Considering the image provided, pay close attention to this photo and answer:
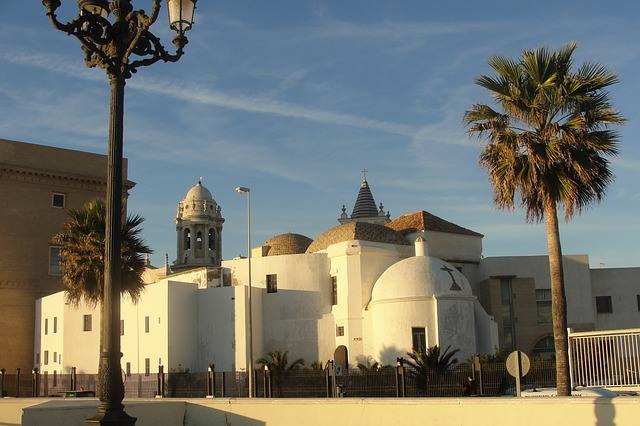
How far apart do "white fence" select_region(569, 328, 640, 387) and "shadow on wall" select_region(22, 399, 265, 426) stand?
10.4 m

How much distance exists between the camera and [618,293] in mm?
55656

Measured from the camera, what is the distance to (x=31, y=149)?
179 ft

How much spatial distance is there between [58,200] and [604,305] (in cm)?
4092

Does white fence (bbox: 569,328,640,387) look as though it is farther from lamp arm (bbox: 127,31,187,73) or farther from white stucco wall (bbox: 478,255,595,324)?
white stucco wall (bbox: 478,255,595,324)

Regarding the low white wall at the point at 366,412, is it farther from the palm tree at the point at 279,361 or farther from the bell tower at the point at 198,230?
the bell tower at the point at 198,230

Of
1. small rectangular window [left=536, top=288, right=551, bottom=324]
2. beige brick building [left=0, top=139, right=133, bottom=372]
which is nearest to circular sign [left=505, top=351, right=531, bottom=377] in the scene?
small rectangular window [left=536, top=288, right=551, bottom=324]

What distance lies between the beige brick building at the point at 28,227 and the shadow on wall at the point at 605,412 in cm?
4549

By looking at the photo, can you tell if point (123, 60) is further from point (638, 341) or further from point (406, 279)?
point (406, 279)

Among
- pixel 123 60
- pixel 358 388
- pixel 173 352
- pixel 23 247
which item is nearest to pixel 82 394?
pixel 358 388

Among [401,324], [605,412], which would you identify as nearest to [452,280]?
[401,324]

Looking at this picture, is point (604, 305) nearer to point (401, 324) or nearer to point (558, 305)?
point (401, 324)

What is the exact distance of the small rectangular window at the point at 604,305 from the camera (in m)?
55.4

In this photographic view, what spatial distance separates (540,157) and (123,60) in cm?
1314

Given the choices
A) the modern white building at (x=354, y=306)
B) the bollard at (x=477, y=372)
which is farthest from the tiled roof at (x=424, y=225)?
the bollard at (x=477, y=372)
